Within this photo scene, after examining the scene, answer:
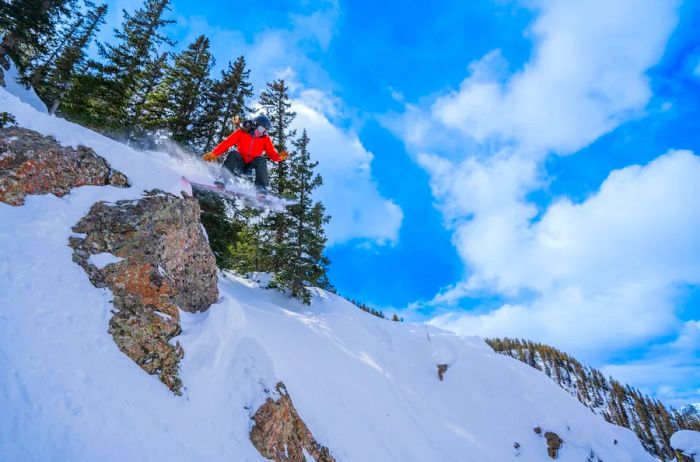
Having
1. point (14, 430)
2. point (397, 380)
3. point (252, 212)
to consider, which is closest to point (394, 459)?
point (397, 380)

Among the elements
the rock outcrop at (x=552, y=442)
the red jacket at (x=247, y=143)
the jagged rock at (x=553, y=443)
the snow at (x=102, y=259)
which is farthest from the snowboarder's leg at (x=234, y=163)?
the jagged rock at (x=553, y=443)

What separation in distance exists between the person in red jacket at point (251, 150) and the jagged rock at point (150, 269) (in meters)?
2.79

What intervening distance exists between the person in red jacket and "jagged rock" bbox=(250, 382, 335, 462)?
22.8ft

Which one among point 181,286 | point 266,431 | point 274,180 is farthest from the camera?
point 274,180

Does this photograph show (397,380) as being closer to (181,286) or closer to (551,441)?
(551,441)

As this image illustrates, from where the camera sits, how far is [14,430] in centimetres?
362

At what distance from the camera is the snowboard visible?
10.9 metres

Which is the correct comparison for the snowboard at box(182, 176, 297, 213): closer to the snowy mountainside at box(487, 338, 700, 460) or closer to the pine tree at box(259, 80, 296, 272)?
the pine tree at box(259, 80, 296, 272)

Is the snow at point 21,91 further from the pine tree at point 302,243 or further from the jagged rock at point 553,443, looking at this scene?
the jagged rock at point 553,443

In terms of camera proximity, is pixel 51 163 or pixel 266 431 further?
pixel 51 163

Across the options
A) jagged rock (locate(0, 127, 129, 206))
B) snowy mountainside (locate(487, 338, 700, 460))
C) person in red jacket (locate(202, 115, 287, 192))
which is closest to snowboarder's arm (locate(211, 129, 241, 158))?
person in red jacket (locate(202, 115, 287, 192))

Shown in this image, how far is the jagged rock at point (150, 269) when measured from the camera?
600 centimetres

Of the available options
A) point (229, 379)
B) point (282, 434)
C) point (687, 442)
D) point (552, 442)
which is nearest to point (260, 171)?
point (229, 379)

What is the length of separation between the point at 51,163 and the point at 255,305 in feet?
27.3
